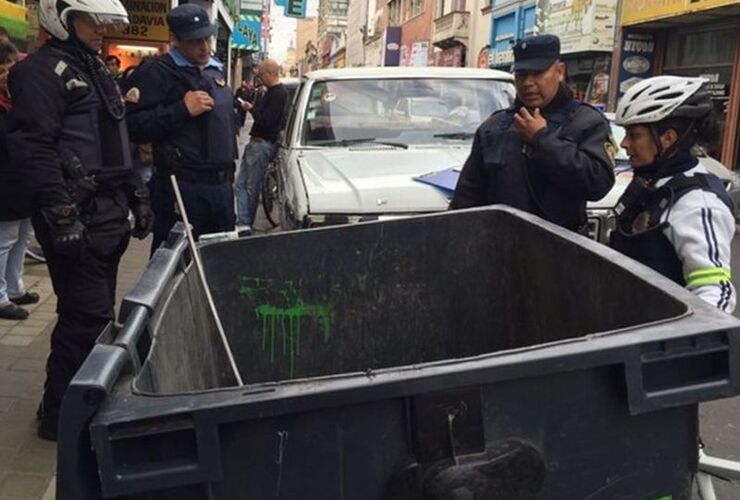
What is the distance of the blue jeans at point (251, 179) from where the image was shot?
9.27m

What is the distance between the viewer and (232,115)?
15.4 feet

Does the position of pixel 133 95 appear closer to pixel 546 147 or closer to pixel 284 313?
pixel 284 313

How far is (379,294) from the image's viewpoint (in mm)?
3049

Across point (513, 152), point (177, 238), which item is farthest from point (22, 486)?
point (513, 152)

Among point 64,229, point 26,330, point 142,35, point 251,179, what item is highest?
point 142,35

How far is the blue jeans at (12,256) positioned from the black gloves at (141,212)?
211 centimetres

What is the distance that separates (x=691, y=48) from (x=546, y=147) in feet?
55.4

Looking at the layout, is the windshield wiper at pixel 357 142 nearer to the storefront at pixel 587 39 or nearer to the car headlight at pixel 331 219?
the car headlight at pixel 331 219

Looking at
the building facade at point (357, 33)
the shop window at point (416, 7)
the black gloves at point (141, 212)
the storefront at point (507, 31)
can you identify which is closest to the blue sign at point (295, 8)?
the shop window at point (416, 7)

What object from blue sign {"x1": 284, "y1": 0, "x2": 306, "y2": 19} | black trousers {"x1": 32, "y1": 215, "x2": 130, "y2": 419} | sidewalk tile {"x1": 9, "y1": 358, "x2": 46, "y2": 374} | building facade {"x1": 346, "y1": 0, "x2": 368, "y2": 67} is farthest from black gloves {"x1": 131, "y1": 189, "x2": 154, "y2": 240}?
building facade {"x1": 346, "y1": 0, "x2": 368, "y2": 67}

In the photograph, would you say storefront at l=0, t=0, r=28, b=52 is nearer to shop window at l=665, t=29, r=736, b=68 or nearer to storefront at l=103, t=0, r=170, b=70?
storefront at l=103, t=0, r=170, b=70

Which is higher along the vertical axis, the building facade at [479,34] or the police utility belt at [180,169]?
the building facade at [479,34]

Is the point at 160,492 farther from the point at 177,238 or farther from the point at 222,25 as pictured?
the point at 222,25

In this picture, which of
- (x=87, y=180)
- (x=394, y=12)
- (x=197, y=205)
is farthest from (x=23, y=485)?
(x=394, y=12)
